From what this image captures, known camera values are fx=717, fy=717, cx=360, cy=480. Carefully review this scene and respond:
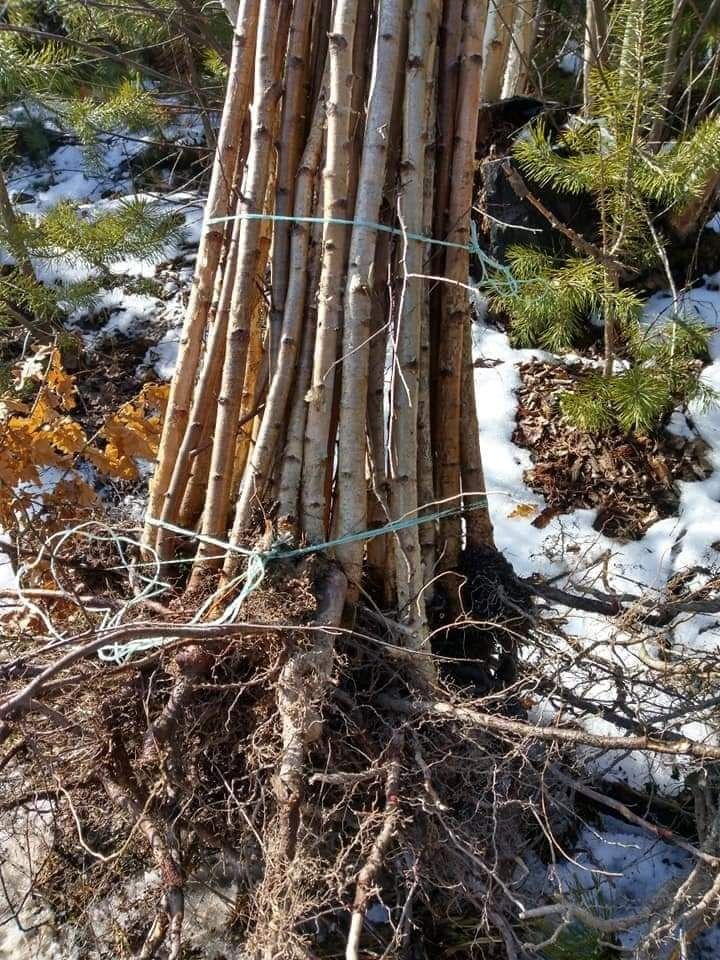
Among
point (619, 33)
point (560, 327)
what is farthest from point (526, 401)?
point (619, 33)

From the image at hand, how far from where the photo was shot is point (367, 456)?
1.61 m

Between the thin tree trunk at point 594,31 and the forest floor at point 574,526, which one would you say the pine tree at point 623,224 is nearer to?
the thin tree trunk at point 594,31

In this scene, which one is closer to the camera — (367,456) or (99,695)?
(99,695)

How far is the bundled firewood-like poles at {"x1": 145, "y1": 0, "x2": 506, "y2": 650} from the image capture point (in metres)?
1.46

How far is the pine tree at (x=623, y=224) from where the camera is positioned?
2.22 metres

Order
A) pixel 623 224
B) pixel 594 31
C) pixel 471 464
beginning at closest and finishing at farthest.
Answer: pixel 471 464 < pixel 623 224 < pixel 594 31

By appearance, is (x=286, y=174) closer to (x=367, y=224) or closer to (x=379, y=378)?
(x=367, y=224)

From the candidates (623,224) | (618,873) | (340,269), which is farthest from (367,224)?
(618,873)

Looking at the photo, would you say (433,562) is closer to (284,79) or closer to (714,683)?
(714,683)

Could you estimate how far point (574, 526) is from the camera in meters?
2.52

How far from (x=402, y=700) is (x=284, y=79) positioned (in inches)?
52.5

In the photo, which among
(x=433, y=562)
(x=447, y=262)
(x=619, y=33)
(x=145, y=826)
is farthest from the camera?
(x=619, y=33)

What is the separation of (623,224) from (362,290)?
137 cm

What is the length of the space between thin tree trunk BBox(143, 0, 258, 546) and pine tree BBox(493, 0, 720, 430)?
964mm
